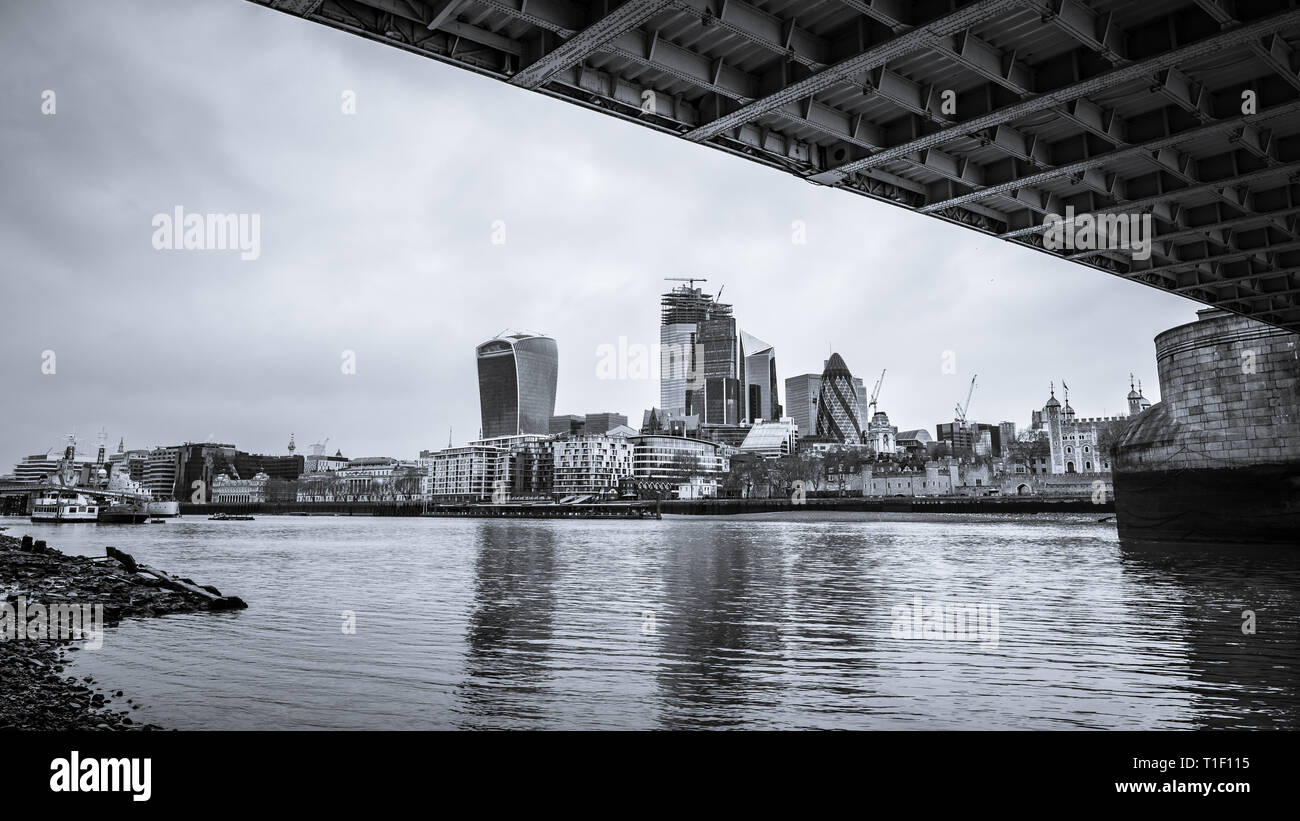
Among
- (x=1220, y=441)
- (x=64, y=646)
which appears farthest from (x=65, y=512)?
(x=1220, y=441)

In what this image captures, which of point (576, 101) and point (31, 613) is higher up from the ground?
point (576, 101)

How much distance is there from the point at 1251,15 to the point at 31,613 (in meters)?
31.0

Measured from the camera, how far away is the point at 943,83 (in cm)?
1677

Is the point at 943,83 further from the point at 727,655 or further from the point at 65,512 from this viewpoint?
the point at 65,512

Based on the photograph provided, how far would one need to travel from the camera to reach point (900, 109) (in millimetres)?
18094

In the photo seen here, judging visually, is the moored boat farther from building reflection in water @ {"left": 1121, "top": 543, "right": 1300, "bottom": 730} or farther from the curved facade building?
building reflection in water @ {"left": 1121, "top": 543, "right": 1300, "bottom": 730}

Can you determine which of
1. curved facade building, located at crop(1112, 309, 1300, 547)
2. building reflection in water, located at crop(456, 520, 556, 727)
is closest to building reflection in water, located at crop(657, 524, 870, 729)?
building reflection in water, located at crop(456, 520, 556, 727)

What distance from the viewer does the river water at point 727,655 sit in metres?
11.3

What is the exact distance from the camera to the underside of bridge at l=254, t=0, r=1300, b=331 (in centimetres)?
1319

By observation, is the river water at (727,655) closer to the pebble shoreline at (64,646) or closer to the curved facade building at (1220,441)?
the pebble shoreline at (64,646)

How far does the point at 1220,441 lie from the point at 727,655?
40.3 m
